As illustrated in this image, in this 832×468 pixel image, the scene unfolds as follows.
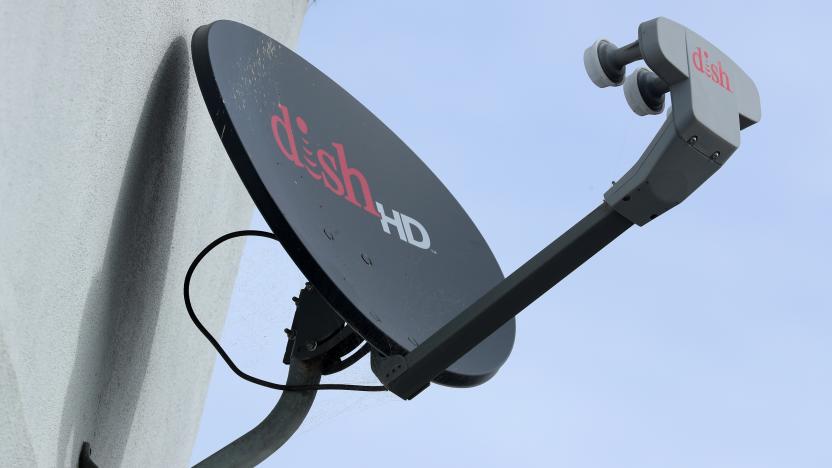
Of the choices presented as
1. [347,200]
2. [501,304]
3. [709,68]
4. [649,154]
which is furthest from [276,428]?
[709,68]

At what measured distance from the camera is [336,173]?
286cm

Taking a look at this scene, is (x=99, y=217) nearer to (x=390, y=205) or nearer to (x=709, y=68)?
(x=390, y=205)

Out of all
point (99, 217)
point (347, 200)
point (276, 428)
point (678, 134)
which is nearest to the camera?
point (678, 134)

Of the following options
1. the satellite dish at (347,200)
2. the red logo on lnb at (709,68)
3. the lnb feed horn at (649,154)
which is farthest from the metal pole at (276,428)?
the red logo on lnb at (709,68)

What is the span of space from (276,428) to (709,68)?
3.65ft

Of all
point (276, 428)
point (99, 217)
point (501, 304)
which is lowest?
point (276, 428)

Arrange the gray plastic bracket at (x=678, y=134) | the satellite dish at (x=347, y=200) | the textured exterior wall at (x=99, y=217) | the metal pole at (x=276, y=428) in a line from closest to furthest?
the textured exterior wall at (x=99, y=217), the gray plastic bracket at (x=678, y=134), the satellite dish at (x=347, y=200), the metal pole at (x=276, y=428)

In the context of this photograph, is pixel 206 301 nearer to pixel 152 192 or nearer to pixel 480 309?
pixel 152 192

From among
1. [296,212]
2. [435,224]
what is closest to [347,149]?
[435,224]

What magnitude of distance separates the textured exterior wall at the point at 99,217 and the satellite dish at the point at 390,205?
18cm

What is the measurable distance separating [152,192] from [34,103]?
80 centimetres

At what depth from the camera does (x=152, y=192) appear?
2754 millimetres

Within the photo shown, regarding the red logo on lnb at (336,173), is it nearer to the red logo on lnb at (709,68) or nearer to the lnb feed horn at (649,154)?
the lnb feed horn at (649,154)

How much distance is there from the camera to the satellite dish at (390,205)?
7.11 feet
